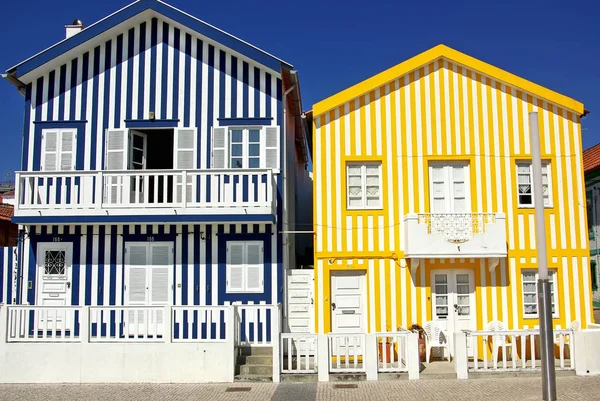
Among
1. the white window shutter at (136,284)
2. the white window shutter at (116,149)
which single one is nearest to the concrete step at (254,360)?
the white window shutter at (136,284)

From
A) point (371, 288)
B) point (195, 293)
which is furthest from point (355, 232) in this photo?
point (195, 293)

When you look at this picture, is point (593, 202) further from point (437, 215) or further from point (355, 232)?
point (355, 232)

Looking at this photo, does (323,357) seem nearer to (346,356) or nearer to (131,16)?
(346,356)

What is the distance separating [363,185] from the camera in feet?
51.4

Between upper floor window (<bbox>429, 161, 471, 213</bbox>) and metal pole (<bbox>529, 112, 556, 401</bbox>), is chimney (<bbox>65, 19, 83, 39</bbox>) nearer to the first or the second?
upper floor window (<bbox>429, 161, 471, 213</bbox>)

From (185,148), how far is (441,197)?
6597 millimetres

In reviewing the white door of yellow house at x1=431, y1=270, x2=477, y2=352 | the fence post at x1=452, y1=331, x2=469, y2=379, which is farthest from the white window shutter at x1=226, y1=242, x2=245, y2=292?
the fence post at x1=452, y1=331, x2=469, y2=379

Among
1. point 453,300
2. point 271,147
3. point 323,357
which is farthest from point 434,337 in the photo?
point 271,147

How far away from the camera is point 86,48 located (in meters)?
16.1

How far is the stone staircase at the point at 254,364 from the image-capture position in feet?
43.5

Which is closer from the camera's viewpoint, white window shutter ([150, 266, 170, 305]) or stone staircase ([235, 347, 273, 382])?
stone staircase ([235, 347, 273, 382])

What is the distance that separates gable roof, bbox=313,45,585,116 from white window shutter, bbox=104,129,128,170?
4921 mm

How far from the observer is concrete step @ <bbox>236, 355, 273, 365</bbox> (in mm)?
13805

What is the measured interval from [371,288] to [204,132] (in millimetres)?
5730
